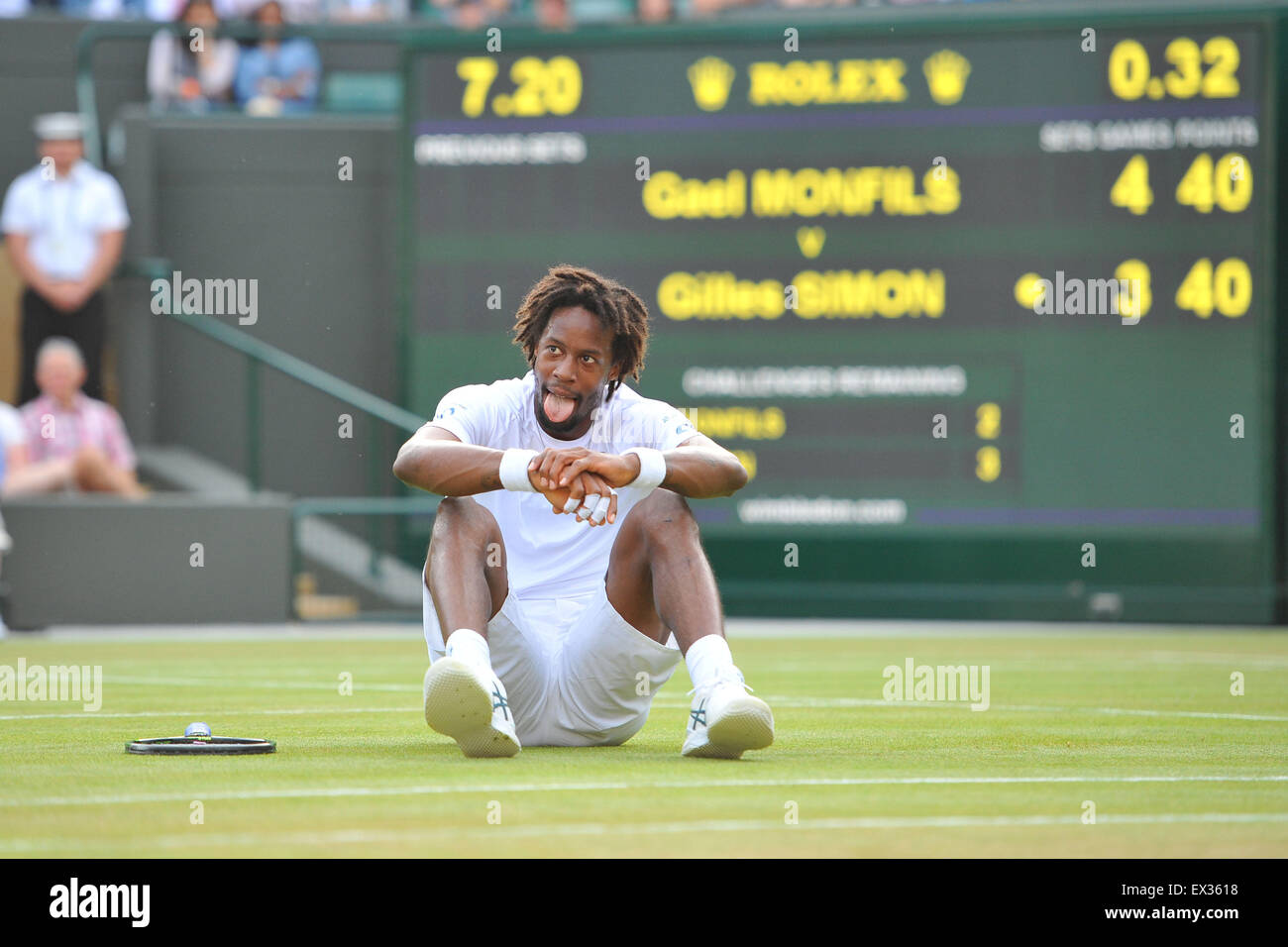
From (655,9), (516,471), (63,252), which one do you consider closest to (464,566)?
(516,471)

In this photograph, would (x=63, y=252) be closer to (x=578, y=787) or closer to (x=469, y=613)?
(x=469, y=613)

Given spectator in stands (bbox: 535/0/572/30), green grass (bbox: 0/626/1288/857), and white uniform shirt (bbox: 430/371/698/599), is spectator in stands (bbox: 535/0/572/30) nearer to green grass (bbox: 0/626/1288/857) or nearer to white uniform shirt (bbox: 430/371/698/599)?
green grass (bbox: 0/626/1288/857)

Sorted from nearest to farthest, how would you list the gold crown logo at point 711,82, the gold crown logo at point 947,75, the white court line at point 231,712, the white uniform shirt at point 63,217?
the white court line at point 231,712 → the gold crown logo at point 947,75 → the gold crown logo at point 711,82 → the white uniform shirt at point 63,217

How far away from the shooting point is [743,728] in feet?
18.6

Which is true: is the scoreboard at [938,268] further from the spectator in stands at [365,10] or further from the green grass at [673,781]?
the green grass at [673,781]

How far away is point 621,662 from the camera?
5.93 meters

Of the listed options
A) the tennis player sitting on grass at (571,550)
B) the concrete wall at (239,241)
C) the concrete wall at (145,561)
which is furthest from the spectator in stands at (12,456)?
the tennis player sitting on grass at (571,550)

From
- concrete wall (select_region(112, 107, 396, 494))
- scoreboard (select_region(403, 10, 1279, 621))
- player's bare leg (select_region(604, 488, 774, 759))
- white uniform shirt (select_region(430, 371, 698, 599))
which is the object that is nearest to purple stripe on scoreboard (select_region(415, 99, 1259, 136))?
scoreboard (select_region(403, 10, 1279, 621))

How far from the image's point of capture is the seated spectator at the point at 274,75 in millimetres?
16219

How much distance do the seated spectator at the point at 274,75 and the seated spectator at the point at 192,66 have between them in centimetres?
12

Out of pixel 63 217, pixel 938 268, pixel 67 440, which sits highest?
pixel 63 217

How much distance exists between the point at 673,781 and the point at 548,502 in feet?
3.46

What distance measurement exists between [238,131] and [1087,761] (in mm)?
11531

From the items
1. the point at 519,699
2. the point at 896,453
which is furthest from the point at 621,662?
the point at 896,453
